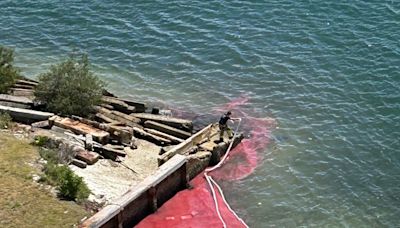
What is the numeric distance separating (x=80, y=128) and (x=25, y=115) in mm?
2648

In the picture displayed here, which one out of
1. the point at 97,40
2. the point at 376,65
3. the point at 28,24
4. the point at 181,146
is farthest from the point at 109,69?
the point at 376,65

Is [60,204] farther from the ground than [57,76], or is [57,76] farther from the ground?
[57,76]

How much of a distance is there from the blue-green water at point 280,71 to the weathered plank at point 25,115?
859 centimetres

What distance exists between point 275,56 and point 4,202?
2287cm

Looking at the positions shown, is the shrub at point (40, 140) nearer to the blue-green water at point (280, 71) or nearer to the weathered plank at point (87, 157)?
the weathered plank at point (87, 157)

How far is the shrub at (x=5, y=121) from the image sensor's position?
29.5 metres

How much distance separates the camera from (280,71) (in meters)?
40.6

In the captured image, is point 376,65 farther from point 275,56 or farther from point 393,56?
point 275,56

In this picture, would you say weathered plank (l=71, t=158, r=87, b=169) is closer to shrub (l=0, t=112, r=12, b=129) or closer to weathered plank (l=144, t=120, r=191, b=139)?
shrub (l=0, t=112, r=12, b=129)

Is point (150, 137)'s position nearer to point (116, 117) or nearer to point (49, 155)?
point (116, 117)

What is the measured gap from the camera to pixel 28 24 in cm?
4778

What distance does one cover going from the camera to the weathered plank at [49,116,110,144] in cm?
3014

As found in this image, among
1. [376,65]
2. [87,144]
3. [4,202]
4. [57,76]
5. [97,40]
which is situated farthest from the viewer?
[97,40]

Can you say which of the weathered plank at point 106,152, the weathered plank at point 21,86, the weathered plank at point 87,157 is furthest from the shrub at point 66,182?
the weathered plank at point 21,86
